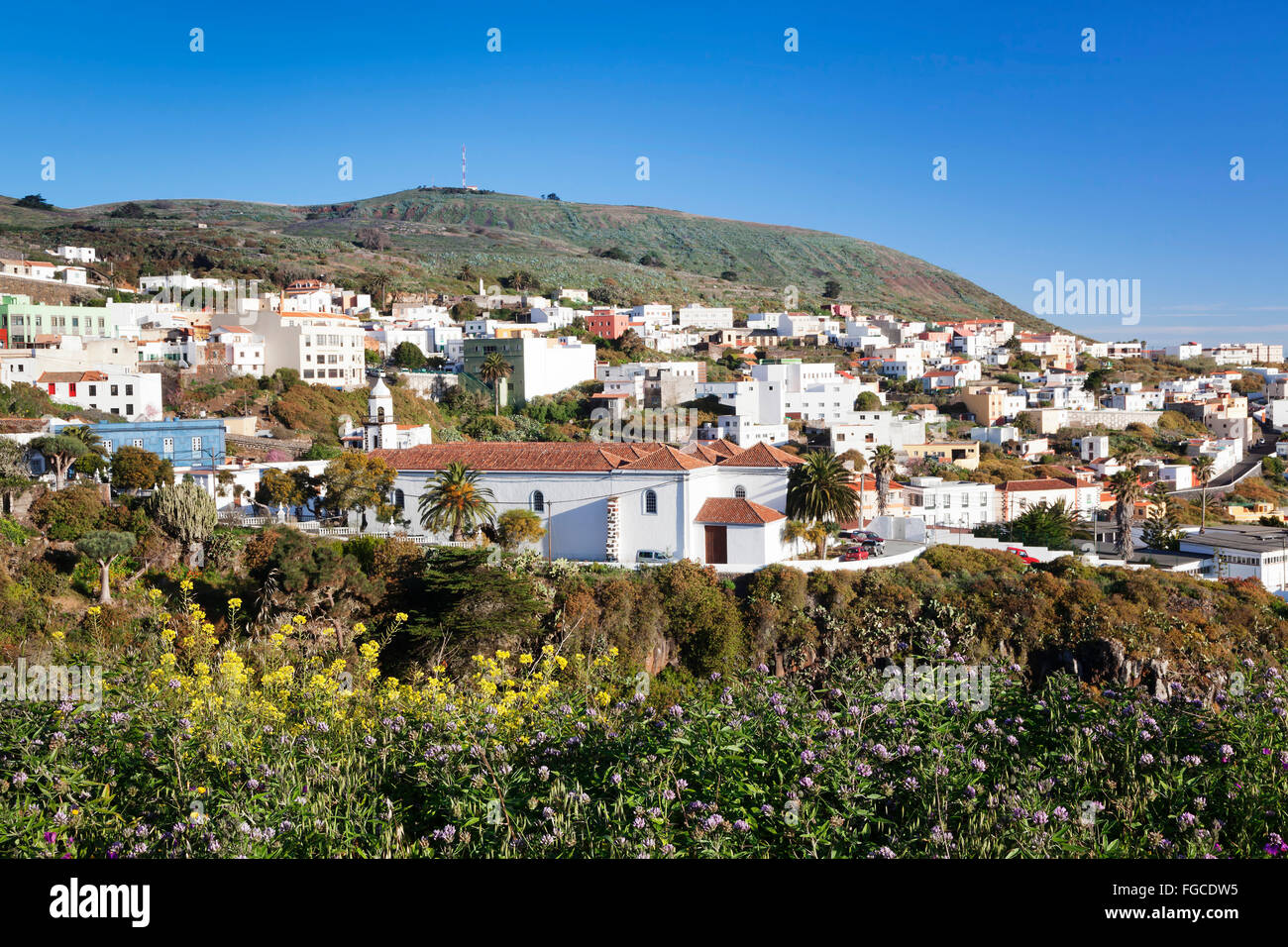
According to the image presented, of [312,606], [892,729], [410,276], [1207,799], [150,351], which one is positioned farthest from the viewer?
[410,276]

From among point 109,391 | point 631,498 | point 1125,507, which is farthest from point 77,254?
point 1125,507

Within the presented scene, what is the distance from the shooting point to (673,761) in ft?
17.9

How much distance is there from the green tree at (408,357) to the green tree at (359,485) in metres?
32.5

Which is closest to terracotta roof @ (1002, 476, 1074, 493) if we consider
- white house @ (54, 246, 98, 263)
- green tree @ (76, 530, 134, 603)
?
green tree @ (76, 530, 134, 603)

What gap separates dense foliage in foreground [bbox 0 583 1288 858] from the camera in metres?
4.70

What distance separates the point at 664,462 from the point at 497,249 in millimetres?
117433

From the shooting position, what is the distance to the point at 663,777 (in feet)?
17.1

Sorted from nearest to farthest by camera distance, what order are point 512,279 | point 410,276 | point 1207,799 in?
point 1207,799, point 410,276, point 512,279

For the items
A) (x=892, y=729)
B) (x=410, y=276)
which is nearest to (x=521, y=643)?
(x=892, y=729)

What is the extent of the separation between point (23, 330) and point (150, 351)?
752cm

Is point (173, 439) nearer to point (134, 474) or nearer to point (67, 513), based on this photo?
point (134, 474)

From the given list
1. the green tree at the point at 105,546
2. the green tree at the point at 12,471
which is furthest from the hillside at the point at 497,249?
the green tree at the point at 105,546

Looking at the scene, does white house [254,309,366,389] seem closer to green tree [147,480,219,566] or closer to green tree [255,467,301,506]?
green tree [255,467,301,506]
